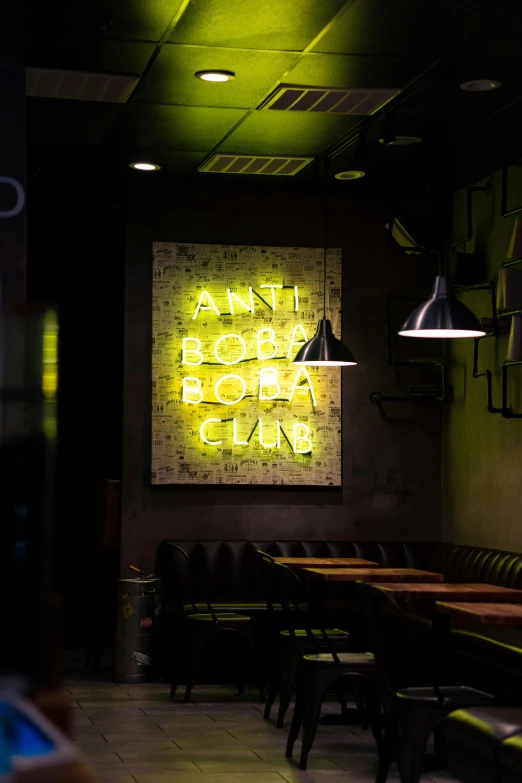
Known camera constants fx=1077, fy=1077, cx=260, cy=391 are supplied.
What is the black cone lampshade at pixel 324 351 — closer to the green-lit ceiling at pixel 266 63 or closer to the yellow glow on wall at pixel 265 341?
the yellow glow on wall at pixel 265 341

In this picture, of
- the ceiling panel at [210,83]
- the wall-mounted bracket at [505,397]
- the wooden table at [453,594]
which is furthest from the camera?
the wall-mounted bracket at [505,397]

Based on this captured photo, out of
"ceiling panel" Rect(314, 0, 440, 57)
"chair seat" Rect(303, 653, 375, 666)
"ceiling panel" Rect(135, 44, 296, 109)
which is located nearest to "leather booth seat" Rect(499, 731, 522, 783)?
"chair seat" Rect(303, 653, 375, 666)

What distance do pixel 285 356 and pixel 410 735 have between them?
14.1 feet

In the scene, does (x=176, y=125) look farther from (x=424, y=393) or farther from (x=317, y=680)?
(x=317, y=680)

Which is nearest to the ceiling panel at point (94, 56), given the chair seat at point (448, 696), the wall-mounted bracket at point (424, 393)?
the chair seat at point (448, 696)

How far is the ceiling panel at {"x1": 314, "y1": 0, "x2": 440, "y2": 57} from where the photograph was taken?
4609 mm

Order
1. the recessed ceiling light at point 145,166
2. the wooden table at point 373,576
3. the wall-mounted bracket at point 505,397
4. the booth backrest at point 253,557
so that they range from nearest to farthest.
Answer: the wooden table at point 373,576
the wall-mounted bracket at point 505,397
the recessed ceiling light at point 145,166
the booth backrest at point 253,557

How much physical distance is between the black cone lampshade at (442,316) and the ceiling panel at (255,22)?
1.48 meters

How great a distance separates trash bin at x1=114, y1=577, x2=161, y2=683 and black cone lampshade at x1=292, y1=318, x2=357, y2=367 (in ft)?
6.52

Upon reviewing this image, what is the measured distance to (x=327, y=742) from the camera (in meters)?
5.75

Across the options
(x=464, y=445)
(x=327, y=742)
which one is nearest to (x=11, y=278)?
(x=327, y=742)

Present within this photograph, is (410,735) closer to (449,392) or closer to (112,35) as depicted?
(112,35)

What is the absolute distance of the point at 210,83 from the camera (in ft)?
18.5

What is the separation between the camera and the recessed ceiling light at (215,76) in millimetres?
5449
